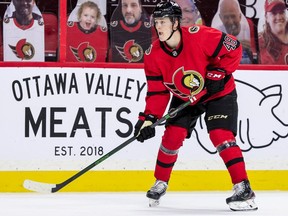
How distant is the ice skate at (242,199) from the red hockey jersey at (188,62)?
0.49 m

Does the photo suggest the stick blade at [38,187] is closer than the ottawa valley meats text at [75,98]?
Yes

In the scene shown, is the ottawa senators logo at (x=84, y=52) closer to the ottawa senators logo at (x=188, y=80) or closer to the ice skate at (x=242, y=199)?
the ottawa senators logo at (x=188, y=80)

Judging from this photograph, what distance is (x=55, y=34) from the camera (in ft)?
18.2

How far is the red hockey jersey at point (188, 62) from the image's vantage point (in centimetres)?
447

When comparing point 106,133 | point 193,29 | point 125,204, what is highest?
point 193,29

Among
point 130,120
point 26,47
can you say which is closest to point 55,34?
point 26,47

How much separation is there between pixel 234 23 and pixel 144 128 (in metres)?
1.56

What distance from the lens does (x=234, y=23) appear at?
578 cm

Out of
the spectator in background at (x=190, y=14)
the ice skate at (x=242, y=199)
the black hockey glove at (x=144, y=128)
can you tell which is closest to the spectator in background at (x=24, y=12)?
the spectator in background at (x=190, y=14)

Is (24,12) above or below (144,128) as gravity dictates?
above

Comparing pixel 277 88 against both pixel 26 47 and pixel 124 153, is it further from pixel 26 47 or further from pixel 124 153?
pixel 26 47

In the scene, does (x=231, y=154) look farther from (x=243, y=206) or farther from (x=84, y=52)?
(x=84, y=52)

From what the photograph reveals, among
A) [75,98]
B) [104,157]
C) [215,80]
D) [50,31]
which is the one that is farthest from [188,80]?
[50,31]

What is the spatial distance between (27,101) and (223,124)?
141 centimetres
